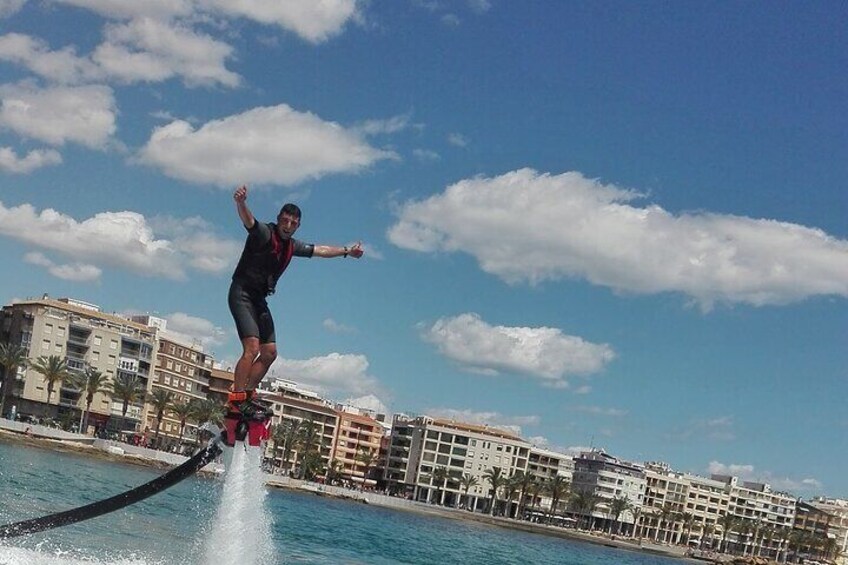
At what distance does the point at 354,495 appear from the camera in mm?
159875

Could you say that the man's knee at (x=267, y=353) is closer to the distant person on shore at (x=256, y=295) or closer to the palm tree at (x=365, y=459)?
the distant person on shore at (x=256, y=295)

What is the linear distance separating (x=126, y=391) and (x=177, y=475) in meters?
126

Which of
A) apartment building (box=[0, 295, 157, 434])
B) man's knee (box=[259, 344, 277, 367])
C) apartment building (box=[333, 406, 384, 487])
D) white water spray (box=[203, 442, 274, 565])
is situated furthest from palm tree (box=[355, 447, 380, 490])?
man's knee (box=[259, 344, 277, 367])

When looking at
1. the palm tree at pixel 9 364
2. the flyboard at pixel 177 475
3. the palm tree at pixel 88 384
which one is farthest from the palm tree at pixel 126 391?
the flyboard at pixel 177 475

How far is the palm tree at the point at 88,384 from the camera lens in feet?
427

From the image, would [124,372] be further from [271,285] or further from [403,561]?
[271,285]

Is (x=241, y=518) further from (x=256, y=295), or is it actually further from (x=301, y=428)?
(x=301, y=428)

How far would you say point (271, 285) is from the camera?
1260cm

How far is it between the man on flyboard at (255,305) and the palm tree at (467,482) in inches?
7253

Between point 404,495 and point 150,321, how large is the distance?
200 feet

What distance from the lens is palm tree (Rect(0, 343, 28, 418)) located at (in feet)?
414

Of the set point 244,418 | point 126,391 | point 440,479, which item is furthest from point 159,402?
point 244,418

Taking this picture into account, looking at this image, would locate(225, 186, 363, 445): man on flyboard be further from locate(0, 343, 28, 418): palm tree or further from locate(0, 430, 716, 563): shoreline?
locate(0, 343, 28, 418): palm tree

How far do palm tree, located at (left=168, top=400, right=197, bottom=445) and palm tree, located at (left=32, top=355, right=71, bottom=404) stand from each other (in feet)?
51.5
